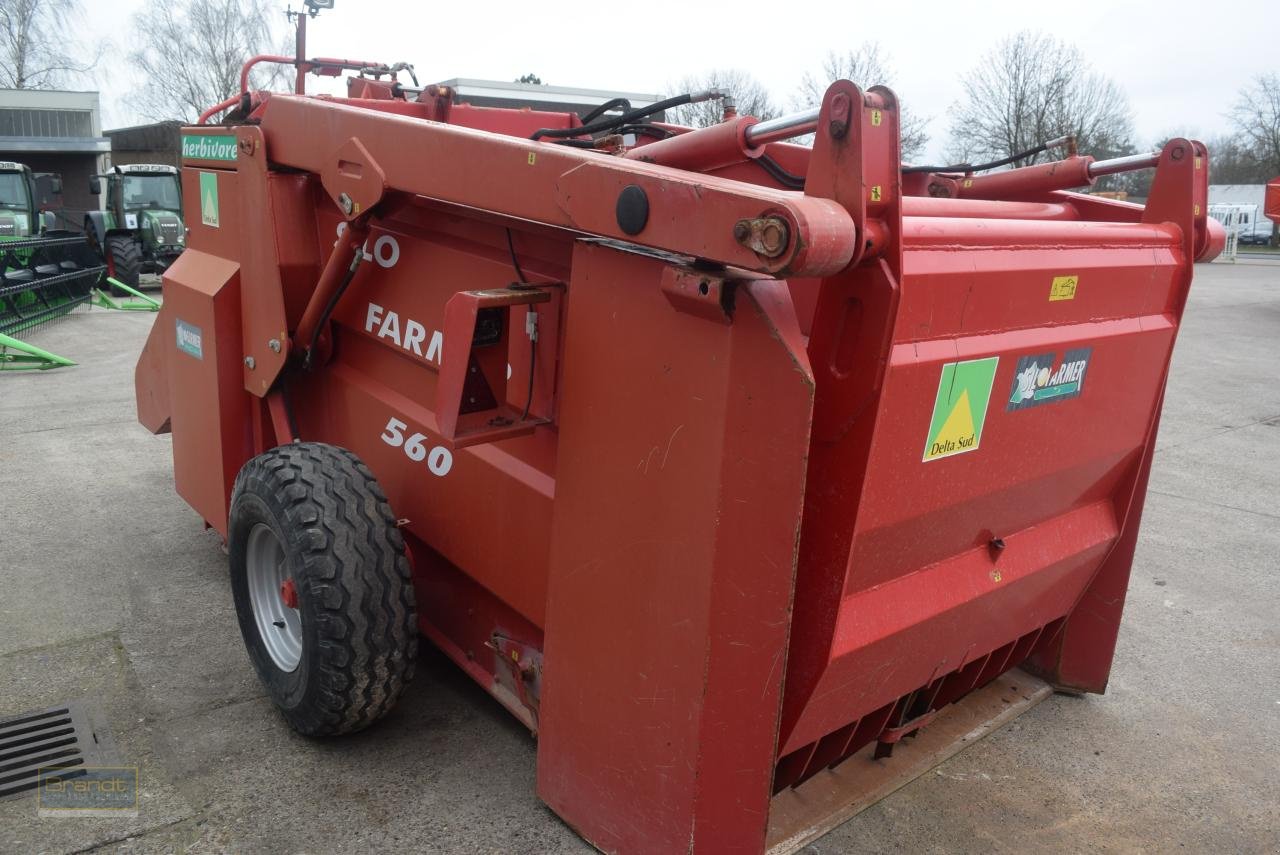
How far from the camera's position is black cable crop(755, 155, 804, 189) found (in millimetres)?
2330

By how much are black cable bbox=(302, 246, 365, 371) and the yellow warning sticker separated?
1780 mm

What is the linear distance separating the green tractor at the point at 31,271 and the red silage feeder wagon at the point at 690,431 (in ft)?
21.0

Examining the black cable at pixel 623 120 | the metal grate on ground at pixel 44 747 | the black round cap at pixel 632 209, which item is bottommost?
the metal grate on ground at pixel 44 747

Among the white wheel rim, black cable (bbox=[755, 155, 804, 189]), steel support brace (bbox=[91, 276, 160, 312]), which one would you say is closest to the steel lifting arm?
black cable (bbox=[755, 155, 804, 189])

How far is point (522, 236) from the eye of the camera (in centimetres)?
236

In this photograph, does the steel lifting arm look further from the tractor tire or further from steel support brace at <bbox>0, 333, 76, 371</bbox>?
the tractor tire

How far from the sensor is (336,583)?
7.86 ft

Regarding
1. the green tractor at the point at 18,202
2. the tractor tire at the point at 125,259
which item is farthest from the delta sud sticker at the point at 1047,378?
the green tractor at the point at 18,202

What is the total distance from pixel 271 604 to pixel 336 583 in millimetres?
589

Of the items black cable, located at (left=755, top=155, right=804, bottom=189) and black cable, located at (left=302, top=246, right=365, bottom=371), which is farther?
black cable, located at (left=302, top=246, right=365, bottom=371)

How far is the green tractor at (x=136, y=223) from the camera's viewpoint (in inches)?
568

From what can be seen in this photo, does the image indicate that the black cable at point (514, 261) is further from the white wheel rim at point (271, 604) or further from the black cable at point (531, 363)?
the white wheel rim at point (271, 604)

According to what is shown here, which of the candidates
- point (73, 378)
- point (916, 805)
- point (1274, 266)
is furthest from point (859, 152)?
point (1274, 266)

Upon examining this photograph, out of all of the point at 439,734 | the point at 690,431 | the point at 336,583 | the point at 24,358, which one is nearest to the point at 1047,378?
the point at 690,431
